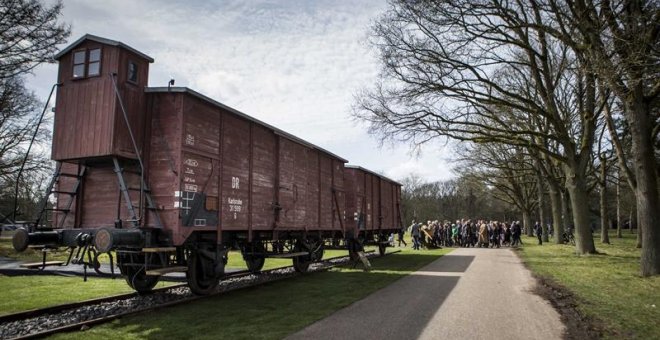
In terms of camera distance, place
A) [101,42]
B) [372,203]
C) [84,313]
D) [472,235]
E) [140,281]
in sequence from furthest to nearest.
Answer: [472,235] → [372,203] → [140,281] → [101,42] → [84,313]

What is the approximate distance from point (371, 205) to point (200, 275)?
12.6 metres

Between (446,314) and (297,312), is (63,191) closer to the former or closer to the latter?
(297,312)

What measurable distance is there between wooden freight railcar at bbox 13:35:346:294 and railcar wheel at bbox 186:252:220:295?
2cm

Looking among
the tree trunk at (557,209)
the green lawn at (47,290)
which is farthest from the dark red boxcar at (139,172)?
the tree trunk at (557,209)

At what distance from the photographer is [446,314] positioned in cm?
802

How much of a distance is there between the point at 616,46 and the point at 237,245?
33.9ft

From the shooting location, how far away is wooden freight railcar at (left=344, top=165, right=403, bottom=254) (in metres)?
19.3

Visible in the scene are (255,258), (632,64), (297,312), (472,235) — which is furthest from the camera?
(472,235)

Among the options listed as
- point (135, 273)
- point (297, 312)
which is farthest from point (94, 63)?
point (297, 312)

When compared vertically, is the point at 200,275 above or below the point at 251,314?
above

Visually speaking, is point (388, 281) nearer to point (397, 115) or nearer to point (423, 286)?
point (423, 286)

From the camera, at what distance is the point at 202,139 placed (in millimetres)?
9742

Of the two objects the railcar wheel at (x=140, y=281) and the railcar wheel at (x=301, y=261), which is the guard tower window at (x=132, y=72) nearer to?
the railcar wheel at (x=140, y=281)

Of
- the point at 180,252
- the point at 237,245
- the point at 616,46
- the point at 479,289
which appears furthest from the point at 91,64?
the point at 616,46
